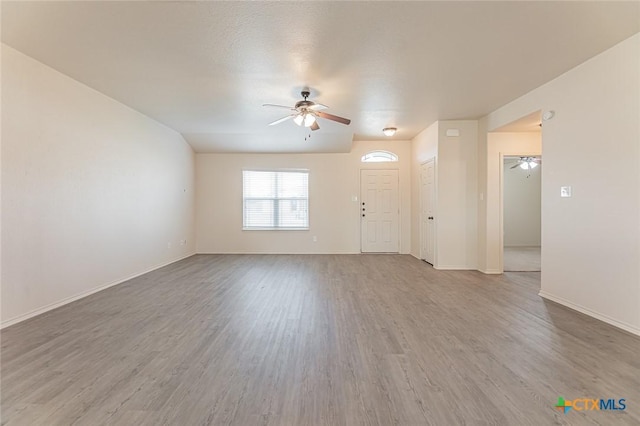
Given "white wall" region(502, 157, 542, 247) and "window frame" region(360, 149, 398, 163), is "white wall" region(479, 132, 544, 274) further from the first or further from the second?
"white wall" region(502, 157, 542, 247)

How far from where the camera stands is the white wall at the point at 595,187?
2768 mm

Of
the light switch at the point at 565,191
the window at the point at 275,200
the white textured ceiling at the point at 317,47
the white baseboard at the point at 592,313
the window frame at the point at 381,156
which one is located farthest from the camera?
the window at the point at 275,200

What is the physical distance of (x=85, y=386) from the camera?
1877 mm

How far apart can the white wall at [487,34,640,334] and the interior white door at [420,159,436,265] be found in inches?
82.5

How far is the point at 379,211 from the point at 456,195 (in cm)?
210

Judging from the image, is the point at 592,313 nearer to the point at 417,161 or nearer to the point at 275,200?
the point at 417,161

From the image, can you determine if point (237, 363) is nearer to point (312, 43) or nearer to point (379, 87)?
point (312, 43)

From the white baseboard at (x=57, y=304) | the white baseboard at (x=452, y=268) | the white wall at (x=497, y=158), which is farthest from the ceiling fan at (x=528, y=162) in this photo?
the white baseboard at (x=57, y=304)

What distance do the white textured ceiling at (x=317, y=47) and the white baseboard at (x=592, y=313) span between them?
2.74 meters

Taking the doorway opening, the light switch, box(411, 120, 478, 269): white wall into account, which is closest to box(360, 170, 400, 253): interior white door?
box(411, 120, 478, 269): white wall

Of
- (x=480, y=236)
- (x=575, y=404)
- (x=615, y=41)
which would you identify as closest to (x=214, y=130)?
(x=480, y=236)

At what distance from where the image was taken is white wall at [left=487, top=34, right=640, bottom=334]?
2768mm

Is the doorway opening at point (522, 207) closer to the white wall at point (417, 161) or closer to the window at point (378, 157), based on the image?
the white wall at point (417, 161)

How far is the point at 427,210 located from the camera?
242 inches
